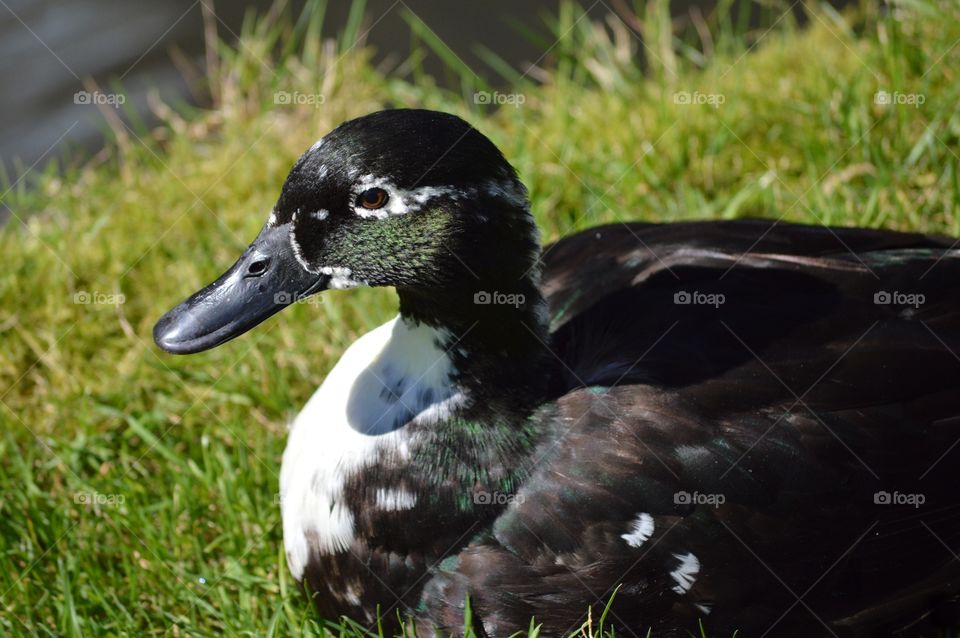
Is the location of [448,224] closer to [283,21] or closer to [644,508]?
[644,508]

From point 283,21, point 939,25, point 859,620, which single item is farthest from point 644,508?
point 283,21

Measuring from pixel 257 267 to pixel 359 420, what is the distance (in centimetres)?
51

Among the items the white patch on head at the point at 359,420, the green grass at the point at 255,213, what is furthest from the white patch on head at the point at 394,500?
the green grass at the point at 255,213

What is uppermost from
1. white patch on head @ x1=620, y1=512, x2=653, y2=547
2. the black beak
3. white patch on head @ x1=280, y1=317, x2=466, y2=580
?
the black beak

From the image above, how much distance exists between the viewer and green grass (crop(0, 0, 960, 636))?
3.63 metres

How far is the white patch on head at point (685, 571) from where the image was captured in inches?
116

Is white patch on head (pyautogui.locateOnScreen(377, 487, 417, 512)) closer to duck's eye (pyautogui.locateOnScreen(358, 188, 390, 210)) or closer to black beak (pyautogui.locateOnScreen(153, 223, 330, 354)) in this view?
black beak (pyautogui.locateOnScreen(153, 223, 330, 354))

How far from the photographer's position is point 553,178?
4.84 m

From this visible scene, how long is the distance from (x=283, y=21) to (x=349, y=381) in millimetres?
3852

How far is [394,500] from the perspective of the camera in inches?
121

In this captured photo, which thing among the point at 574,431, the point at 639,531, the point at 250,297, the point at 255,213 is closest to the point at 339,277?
the point at 250,297

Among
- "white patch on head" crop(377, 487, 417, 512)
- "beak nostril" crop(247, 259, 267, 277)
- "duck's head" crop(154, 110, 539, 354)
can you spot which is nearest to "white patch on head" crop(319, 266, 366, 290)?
"duck's head" crop(154, 110, 539, 354)

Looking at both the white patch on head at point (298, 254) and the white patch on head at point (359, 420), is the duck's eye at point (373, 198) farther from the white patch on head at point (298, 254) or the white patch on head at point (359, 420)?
the white patch on head at point (359, 420)

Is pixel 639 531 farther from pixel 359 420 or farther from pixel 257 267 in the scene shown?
pixel 257 267
